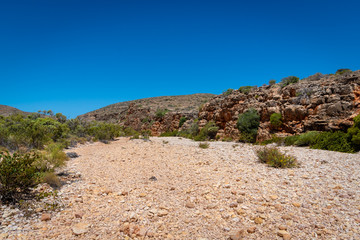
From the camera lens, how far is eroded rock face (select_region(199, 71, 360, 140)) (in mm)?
12366

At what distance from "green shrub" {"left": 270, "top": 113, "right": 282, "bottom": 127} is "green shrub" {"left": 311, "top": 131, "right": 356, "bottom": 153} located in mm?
4602

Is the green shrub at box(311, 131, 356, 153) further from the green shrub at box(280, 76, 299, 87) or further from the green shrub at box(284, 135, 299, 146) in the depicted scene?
the green shrub at box(280, 76, 299, 87)

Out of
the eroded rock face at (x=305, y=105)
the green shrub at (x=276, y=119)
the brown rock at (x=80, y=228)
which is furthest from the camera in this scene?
the green shrub at (x=276, y=119)

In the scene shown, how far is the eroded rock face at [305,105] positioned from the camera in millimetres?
12366

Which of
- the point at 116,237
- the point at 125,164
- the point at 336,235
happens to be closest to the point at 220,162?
the point at 125,164

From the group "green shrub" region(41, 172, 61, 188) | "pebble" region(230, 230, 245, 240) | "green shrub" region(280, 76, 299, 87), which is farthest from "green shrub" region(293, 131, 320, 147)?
"green shrub" region(41, 172, 61, 188)

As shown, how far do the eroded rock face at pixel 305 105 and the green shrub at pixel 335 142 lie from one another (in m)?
1.17

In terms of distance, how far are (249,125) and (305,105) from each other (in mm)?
4407

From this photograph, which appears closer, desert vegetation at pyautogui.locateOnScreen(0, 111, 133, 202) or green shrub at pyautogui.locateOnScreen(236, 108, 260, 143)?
desert vegetation at pyautogui.locateOnScreen(0, 111, 133, 202)

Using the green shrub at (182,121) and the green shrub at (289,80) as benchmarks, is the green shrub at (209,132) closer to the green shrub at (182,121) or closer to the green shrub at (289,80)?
the green shrub at (182,121)

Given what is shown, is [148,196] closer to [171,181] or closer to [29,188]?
[171,181]

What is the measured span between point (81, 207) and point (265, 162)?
237 inches

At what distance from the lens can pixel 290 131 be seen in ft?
49.1

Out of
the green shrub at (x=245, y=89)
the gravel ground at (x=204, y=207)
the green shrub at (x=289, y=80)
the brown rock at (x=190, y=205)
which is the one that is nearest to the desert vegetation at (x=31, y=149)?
the gravel ground at (x=204, y=207)
